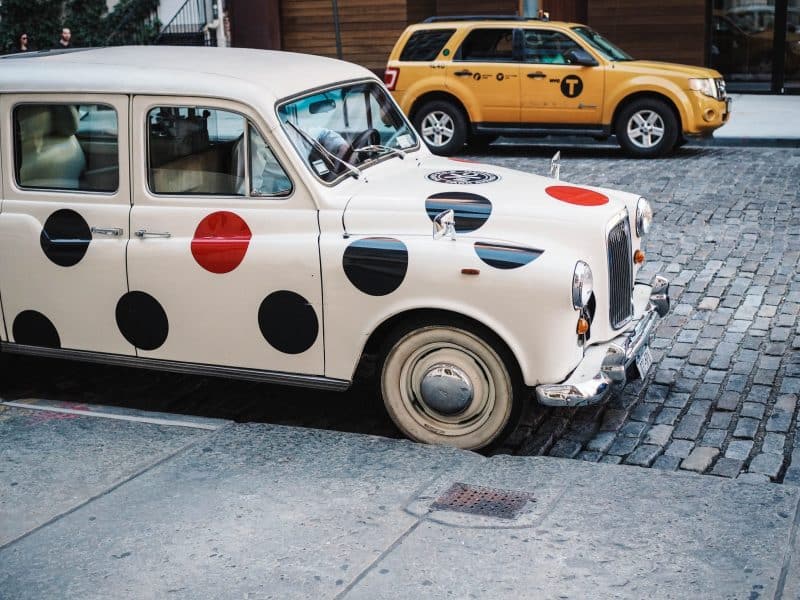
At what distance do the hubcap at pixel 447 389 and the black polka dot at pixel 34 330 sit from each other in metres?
2.09

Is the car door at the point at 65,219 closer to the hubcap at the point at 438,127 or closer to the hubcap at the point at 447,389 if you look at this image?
the hubcap at the point at 447,389

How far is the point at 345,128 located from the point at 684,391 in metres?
2.38

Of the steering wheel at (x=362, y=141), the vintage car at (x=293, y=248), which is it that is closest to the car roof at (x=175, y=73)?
the vintage car at (x=293, y=248)

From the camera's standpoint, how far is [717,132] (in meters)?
16.2

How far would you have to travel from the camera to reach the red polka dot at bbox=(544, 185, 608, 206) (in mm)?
5738

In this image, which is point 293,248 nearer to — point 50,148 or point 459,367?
point 459,367

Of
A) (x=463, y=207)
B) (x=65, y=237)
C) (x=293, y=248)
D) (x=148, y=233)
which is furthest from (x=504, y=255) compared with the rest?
(x=65, y=237)

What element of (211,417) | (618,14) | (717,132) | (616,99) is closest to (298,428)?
(211,417)

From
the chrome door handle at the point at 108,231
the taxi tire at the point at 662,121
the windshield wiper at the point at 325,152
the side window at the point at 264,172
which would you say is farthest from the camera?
the taxi tire at the point at 662,121

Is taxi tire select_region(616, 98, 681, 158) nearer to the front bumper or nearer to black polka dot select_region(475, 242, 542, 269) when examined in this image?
the front bumper

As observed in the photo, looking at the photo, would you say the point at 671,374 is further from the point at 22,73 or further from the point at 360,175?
the point at 22,73

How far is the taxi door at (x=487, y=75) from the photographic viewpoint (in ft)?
49.0

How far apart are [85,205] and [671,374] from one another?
3424mm

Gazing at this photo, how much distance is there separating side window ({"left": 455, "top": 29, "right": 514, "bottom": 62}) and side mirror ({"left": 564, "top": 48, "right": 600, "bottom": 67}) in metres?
0.80
